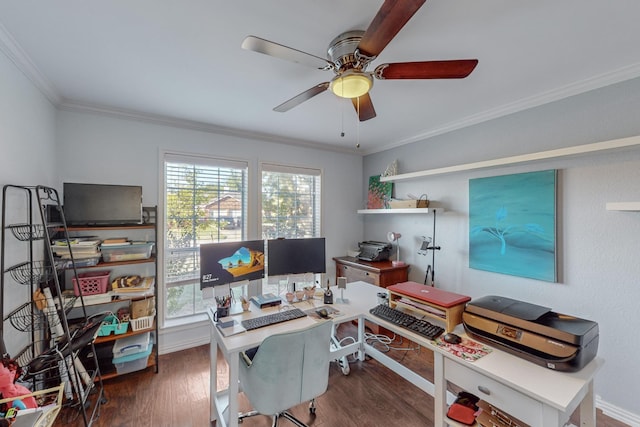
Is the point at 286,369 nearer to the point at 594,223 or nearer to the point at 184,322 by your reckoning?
the point at 184,322

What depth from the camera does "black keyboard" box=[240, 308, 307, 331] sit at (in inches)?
68.5

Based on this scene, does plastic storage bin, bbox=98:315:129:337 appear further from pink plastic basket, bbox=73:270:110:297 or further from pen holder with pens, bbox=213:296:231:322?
pen holder with pens, bbox=213:296:231:322

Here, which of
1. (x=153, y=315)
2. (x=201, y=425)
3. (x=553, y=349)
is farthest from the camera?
(x=153, y=315)

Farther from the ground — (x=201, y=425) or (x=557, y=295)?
(x=557, y=295)

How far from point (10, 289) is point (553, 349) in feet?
10.4

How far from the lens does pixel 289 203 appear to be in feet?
11.8

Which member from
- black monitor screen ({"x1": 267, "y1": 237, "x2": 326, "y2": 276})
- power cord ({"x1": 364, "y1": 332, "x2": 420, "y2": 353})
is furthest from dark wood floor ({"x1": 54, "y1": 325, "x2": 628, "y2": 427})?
black monitor screen ({"x1": 267, "y1": 237, "x2": 326, "y2": 276})

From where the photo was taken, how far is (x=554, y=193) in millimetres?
2152

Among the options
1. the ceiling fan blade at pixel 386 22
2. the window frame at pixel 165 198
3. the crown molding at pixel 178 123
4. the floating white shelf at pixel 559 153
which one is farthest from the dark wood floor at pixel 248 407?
the crown molding at pixel 178 123

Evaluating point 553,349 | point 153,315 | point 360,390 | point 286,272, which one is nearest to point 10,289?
point 153,315

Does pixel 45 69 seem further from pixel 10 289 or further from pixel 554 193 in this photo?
pixel 554 193

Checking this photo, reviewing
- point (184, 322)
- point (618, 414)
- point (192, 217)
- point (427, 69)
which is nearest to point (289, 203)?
point (192, 217)

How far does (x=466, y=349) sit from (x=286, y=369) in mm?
994

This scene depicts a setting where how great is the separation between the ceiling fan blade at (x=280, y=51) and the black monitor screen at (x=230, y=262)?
4.45 ft
